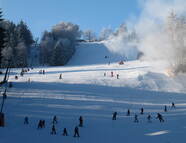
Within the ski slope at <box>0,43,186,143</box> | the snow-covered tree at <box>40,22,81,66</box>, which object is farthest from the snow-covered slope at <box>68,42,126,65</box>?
the ski slope at <box>0,43,186,143</box>

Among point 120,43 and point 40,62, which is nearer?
point 40,62

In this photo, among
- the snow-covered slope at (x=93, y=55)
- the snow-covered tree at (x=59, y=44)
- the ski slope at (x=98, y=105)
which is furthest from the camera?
the snow-covered slope at (x=93, y=55)

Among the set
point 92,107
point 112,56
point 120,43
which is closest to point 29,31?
→ point 112,56

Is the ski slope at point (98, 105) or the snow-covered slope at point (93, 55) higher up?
the snow-covered slope at point (93, 55)

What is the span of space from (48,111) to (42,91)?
734cm

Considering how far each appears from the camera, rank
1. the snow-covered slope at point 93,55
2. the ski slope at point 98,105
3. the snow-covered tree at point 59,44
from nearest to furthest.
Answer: the ski slope at point 98,105 < the snow-covered tree at point 59,44 < the snow-covered slope at point 93,55

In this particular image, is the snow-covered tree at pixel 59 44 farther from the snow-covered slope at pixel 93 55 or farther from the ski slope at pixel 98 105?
the ski slope at pixel 98 105

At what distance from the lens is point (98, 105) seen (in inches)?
1120

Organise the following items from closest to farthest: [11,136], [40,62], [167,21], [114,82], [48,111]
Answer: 1. [11,136]
2. [48,111]
3. [114,82]
4. [167,21]
5. [40,62]

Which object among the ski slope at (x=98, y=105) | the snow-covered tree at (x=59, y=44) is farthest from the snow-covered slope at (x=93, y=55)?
the ski slope at (x=98, y=105)

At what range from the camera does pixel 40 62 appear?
241 feet

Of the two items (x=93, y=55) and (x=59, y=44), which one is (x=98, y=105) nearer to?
(x=59, y=44)

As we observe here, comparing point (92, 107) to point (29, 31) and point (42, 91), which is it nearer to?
point (42, 91)

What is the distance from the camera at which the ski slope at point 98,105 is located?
→ 18.6m
